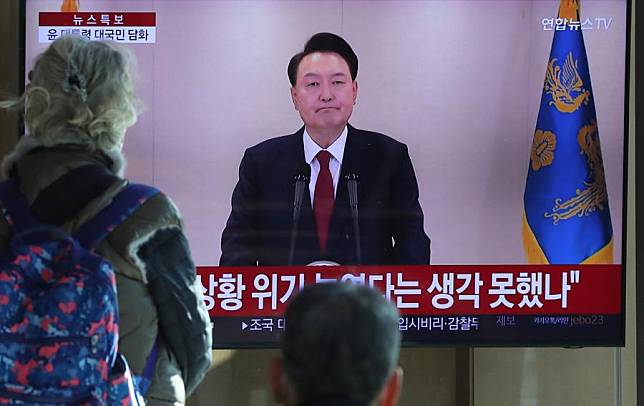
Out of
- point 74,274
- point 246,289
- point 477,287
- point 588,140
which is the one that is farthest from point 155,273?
point 588,140

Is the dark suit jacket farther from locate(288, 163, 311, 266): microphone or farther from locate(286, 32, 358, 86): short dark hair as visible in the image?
locate(286, 32, 358, 86): short dark hair

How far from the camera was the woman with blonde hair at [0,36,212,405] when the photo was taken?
96.7 inches

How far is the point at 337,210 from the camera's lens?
14.1ft

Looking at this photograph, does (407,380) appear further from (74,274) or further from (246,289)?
(74,274)

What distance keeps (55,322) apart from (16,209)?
1.03 feet

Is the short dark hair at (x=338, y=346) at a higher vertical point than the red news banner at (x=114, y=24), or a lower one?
lower

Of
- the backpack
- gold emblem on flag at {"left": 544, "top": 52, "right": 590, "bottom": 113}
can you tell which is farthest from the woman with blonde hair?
gold emblem on flag at {"left": 544, "top": 52, "right": 590, "bottom": 113}

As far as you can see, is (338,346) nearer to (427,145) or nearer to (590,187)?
(427,145)

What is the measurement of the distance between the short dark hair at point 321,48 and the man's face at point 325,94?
0.03 meters

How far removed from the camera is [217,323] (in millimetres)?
4297

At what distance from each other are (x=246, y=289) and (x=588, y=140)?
1582 mm

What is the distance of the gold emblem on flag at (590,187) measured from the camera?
4.40 metres

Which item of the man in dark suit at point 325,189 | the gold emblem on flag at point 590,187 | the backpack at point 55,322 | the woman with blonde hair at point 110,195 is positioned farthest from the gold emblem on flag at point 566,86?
the backpack at point 55,322

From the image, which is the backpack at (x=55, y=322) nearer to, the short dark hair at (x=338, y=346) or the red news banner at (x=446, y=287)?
the short dark hair at (x=338, y=346)
